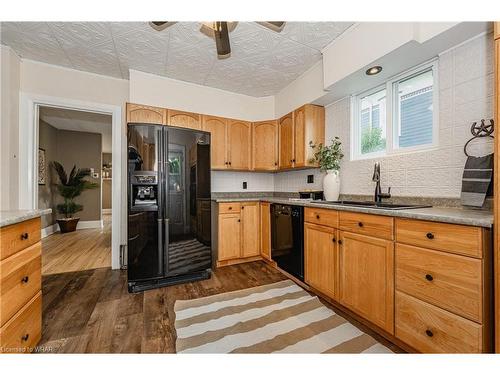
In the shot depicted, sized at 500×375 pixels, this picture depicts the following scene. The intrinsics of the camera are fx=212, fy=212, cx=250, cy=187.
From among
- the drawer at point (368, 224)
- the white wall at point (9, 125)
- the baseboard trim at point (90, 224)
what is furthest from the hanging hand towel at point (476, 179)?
the baseboard trim at point (90, 224)

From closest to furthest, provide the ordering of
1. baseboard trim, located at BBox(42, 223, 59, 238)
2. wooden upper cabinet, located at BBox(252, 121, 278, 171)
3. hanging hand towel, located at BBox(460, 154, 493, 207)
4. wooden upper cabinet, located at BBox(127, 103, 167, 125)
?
1. hanging hand towel, located at BBox(460, 154, 493, 207)
2. wooden upper cabinet, located at BBox(127, 103, 167, 125)
3. wooden upper cabinet, located at BBox(252, 121, 278, 171)
4. baseboard trim, located at BBox(42, 223, 59, 238)

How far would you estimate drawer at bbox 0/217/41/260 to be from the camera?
109 cm

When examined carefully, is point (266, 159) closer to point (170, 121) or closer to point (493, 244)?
point (170, 121)

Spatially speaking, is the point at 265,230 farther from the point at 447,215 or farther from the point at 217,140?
the point at 447,215

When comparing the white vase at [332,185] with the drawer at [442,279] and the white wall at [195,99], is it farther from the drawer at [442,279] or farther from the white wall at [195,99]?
the white wall at [195,99]

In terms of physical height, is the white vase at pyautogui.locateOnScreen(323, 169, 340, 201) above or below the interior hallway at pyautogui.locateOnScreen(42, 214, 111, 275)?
above

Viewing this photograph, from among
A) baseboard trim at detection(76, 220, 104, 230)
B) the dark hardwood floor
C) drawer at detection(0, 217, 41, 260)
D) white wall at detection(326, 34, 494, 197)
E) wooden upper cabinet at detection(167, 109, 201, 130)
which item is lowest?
the dark hardwood floor

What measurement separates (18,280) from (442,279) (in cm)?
236

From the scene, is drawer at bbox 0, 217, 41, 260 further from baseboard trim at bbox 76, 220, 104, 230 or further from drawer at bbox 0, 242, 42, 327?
baseboard trim at bbox 76, 220, 104, 230

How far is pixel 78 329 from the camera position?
159 cm

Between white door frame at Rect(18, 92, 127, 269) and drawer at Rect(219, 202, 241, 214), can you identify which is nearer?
white door frame at Rect(18, 92, 127, 269)

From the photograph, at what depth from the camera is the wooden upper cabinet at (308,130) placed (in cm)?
278

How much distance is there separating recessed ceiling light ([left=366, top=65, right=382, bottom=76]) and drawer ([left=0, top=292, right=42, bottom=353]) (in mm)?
3089

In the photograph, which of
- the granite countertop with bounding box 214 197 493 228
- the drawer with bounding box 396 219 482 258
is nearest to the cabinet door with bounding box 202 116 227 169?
the granite countertop with bounding box 214 197 493 228
